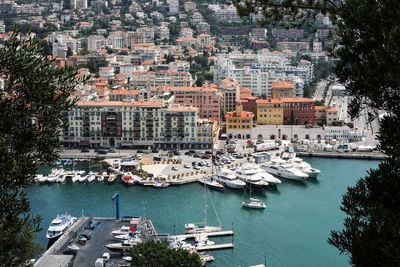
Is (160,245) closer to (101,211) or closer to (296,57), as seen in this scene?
(101,211)

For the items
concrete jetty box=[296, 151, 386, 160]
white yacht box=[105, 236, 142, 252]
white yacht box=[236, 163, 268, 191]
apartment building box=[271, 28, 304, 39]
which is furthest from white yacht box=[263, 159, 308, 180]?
apartment building box=[271, 28, 304, 39]

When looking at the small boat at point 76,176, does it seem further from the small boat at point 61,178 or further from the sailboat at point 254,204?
the sailboat at point 254,204

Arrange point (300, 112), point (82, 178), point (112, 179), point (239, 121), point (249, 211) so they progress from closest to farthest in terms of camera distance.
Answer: point (249, 211) < point (112, 179) < point (82, 178) < point (239, 121) < point (300, 112)

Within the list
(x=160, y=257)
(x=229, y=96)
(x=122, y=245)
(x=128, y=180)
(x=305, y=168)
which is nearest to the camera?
(x=160, y=257)

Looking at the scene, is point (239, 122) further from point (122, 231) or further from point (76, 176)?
point (122, 231)

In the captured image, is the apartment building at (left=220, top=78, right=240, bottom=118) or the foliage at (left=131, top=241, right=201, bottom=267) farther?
the apartment building at (left=220, top=78, right=240, bottom=118)

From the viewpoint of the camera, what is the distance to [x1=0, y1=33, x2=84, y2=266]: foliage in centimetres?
241

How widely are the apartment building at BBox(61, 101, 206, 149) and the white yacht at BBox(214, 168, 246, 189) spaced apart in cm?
256

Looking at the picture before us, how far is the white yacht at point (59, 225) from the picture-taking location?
842cm

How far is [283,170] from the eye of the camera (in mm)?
11969

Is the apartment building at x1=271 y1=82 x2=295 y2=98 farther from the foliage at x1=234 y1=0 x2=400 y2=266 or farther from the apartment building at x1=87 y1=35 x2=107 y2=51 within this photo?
the foliage at x1=234 y1=0 x2=400 y2=266

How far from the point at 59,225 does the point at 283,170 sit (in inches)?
210

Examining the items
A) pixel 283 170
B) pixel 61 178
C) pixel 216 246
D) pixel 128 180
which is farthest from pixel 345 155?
pixel 61 178

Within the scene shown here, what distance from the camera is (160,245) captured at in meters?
5.93
